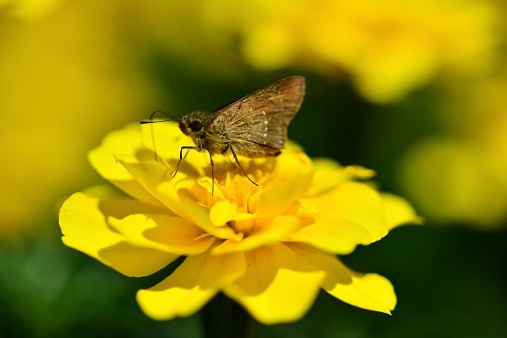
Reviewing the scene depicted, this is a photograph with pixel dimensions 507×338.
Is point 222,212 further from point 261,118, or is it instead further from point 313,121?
point 313,121

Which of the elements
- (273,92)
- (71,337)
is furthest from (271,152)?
(71,337)

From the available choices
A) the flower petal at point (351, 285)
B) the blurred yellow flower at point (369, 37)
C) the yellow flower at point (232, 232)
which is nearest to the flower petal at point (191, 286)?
the yellow flower at point (232, 232)

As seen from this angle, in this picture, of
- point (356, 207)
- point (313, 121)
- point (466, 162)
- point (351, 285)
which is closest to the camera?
point (351, 285)

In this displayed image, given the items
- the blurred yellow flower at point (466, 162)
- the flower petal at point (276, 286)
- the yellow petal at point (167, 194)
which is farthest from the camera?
the blurred yellow flower at point (466, 162)

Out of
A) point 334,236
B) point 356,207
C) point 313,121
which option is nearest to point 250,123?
point 356,207

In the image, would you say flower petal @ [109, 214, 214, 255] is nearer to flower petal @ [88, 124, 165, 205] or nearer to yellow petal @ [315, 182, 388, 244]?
flower petal @ [88, 124, 165, 205]

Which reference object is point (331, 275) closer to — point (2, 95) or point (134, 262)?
point (134, 262)

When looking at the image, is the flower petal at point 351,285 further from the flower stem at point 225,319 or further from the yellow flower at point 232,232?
the flower stem at point 225,319
